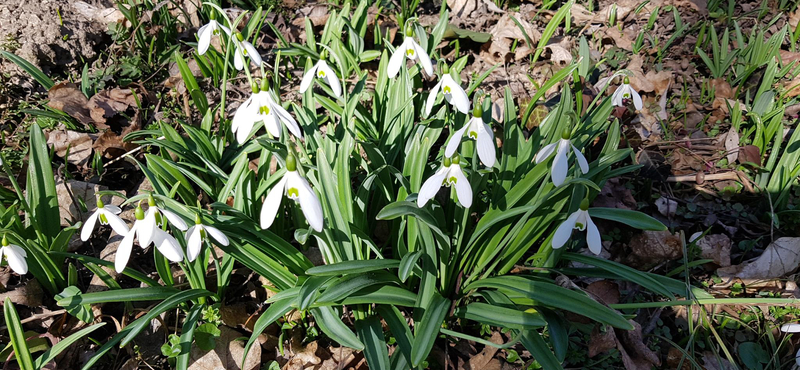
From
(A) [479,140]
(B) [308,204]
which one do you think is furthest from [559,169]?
(B) [308,204]

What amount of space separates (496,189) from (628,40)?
210 centimetres

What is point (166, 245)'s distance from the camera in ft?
4.62

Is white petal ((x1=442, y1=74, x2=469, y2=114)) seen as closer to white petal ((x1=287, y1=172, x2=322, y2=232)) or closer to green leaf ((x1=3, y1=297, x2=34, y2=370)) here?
white petal ((x1=287, y1=172, x2=322, y2=232))

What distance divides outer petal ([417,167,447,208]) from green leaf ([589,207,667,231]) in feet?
2.03

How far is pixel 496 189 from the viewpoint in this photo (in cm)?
186

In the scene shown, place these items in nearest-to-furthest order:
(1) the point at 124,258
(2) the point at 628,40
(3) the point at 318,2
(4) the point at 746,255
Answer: (1) the point at 124,258 → (4) the point at 746,255 → (2) the point at 628,40 → (3) the point at 318,2

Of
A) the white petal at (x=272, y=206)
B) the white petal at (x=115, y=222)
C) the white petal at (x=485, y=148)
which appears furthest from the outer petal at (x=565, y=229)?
the white petal at (x=115, y=222)

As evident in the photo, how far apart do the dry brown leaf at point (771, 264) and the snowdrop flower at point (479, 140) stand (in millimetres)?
1326

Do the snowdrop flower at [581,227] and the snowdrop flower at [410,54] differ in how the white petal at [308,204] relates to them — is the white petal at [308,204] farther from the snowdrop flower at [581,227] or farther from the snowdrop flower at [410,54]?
the snowdrop flower at [410,54]

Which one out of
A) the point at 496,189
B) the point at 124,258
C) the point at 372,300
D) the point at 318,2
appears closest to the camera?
the point at 124,258

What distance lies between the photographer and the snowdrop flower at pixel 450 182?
140 cm

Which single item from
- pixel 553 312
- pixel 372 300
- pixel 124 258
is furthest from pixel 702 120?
pixel 124 258

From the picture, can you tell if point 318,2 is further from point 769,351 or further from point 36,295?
point 769,351

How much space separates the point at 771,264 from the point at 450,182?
157 centimetres
